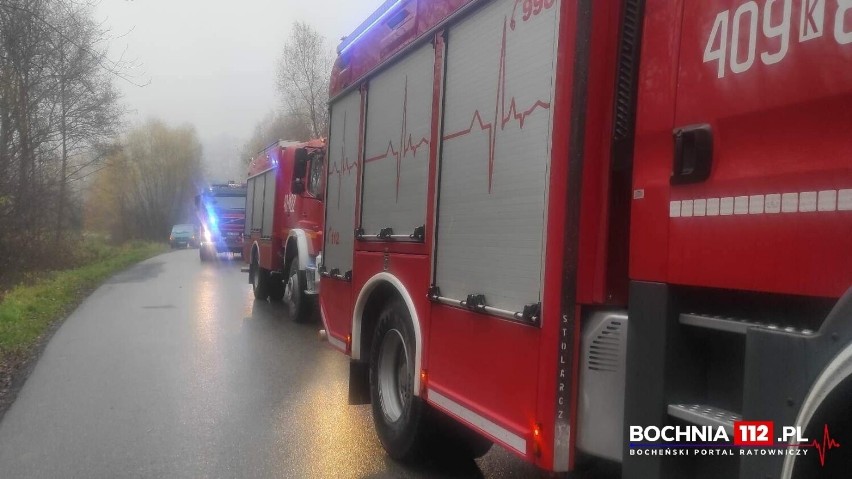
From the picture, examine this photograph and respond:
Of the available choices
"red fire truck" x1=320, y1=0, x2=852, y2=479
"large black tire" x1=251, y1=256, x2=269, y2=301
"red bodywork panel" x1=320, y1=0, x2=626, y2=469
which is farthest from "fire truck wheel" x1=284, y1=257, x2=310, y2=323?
"red bodywork panel" x1=320, y1=0, x2=626, y2=469

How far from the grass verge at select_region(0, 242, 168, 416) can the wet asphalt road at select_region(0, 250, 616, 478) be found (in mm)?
332

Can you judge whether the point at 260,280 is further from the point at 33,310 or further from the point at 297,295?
the point at 33,310

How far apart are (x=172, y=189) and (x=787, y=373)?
71905 millimetres

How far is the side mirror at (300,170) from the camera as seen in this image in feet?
34.0

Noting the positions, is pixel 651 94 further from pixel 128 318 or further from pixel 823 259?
pixel 128 318

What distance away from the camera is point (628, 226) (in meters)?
3.05

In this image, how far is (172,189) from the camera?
228 feet

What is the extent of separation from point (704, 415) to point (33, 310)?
1442 centimetres

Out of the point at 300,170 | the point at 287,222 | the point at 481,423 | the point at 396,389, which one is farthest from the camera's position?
the point at 287,222

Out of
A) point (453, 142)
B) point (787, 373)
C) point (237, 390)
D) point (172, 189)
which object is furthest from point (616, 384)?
point (172, 189)

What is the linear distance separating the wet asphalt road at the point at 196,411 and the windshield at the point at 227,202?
64.9ft

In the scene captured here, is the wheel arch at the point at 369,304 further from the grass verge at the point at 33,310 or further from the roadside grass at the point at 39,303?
the roadside grass at the point at 39,303

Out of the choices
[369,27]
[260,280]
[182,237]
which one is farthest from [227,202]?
[369,27]

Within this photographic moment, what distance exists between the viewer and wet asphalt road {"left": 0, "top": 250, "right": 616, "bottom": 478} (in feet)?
17.0
